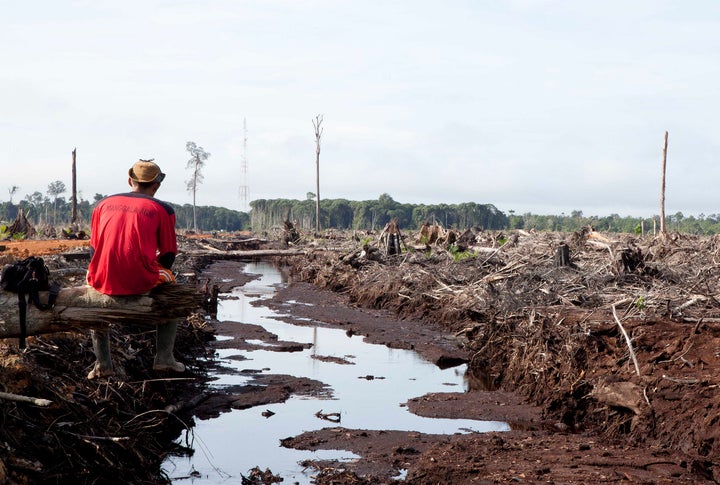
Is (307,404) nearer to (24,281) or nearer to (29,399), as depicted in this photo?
(24,281)

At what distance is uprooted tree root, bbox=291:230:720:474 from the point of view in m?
8.59

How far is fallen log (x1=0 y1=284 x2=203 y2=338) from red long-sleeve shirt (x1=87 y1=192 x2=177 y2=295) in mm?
88

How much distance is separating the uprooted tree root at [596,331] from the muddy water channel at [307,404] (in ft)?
3.27

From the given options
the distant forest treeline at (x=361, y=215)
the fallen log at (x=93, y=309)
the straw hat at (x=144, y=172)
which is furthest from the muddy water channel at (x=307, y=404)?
the distant forest treeline at (x=361, y=215)

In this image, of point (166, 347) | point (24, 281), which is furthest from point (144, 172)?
point (166, 347)

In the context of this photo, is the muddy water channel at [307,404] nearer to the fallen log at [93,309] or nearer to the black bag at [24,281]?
the fallen log at [93,309]

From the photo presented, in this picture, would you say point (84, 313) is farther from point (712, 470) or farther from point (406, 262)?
point (406, 262)

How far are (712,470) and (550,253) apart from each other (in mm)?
13431

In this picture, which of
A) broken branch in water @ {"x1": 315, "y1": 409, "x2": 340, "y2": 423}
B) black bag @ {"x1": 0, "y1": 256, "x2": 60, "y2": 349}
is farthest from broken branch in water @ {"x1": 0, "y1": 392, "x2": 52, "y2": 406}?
broken branch in water @ {"x1": 315, "y1": 409, "x2": 340, "y2": 423}

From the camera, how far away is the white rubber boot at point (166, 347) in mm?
7305

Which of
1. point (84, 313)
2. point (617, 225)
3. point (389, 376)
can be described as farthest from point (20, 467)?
point (617, 225)

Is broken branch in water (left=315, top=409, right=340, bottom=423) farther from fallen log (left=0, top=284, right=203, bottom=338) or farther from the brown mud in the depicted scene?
fallen log (left=0, top=284, right=203, bottom=338)

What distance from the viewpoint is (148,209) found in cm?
651

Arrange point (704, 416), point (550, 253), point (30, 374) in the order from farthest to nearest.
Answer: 1. point (550, 253)
2. point (704, 416)
3. point (30, 374)
